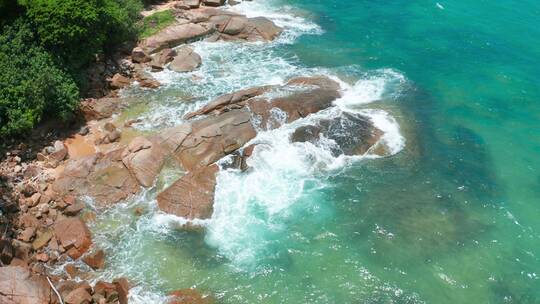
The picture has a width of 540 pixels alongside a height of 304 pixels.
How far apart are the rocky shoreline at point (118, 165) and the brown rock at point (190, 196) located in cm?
6

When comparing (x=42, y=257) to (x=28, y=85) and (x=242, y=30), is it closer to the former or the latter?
(x=28, y=85)

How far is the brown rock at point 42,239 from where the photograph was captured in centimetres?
2421

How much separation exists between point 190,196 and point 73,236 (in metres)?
6.70

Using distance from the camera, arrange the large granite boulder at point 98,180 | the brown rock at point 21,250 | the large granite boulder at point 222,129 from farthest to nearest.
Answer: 1. the large granite boulder at point 222,129
2. the large granite boulder at point 98,180
3. the brown rock at point 21,250

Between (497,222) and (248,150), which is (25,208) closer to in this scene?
(248,150)

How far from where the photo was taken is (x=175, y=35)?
42.7 metres

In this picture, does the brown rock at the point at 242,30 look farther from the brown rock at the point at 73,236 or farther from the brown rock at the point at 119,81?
the brown rock at the point at 73,236

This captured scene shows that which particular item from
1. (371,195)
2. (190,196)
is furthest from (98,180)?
(371,195)

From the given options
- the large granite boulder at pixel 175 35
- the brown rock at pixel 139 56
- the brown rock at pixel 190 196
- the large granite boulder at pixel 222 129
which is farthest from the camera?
the large granite boulder at pixel 175 35

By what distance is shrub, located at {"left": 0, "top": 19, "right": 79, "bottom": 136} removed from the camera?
2817cm

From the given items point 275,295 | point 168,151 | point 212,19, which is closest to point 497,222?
point 275,295

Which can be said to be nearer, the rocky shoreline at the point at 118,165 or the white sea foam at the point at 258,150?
the rocky shoreline at the point at 118,165

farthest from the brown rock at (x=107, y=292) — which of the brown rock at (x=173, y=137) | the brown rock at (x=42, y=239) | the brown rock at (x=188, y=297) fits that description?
the brown rock at (x=173, y=137)

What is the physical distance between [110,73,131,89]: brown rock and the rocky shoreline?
9 cm
